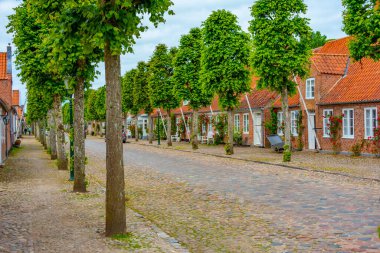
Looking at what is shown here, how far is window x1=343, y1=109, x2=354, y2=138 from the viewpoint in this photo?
26.9 meters

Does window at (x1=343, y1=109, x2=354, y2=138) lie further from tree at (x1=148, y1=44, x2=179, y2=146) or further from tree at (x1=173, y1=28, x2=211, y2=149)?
tree at (x1=148, y1=44, x2=179, y2=146)

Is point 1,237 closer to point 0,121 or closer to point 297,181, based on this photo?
point 297,181

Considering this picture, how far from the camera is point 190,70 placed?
3688 centimetres

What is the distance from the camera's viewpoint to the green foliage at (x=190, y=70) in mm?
36281

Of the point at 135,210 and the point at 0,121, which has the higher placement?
the point at 0,121

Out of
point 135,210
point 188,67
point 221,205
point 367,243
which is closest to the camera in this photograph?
point 367,243

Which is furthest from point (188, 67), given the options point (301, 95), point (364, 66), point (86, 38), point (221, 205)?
point (86, 38)

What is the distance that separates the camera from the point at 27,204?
11070 millimetres

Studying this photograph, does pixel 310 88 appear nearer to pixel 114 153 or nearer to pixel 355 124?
pixel 355 124

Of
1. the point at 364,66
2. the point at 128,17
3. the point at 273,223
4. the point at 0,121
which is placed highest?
the point at 364,66

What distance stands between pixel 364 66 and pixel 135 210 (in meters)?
22.8

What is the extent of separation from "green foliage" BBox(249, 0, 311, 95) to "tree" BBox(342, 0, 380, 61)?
417 centimetres

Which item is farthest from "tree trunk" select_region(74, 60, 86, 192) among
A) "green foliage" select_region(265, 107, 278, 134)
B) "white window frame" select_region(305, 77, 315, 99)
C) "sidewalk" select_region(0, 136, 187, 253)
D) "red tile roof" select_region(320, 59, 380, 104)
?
"green foliage" select_region(265, 107, 278, 134)

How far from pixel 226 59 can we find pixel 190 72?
836 centimetres
